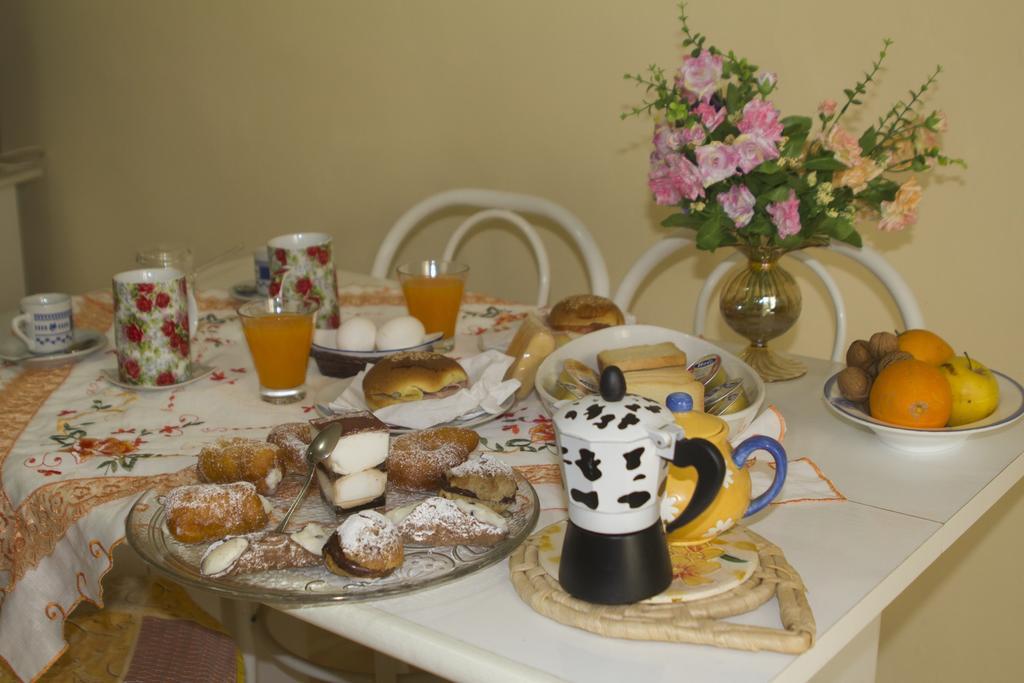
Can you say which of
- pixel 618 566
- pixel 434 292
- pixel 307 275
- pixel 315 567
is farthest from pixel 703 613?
pixel 307 275

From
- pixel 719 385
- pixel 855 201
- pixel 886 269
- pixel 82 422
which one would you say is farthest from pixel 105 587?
pixel 886 269

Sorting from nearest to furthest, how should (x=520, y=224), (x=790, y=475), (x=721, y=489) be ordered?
(x=721, y=489) → (x=790, y=475) → (x=520, y=224)

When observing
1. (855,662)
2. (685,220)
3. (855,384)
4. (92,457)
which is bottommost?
(855,662)

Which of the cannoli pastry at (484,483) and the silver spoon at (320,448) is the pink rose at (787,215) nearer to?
the cannoli pastry at (484,483)

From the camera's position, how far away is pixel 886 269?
5.37 feet

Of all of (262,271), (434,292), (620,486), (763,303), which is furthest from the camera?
(262,271)

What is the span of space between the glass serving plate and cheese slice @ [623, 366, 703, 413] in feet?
0.73

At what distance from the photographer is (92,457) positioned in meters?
1.20

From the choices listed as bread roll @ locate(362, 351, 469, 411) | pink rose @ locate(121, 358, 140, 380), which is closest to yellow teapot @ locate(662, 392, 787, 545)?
bread roll @ locate(362, 351, 469, 411)

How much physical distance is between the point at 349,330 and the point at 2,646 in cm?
58

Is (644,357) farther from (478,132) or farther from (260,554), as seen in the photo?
(478,132)

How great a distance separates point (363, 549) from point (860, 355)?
690mm

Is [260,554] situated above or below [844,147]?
below

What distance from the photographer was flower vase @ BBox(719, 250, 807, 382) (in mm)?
1440
